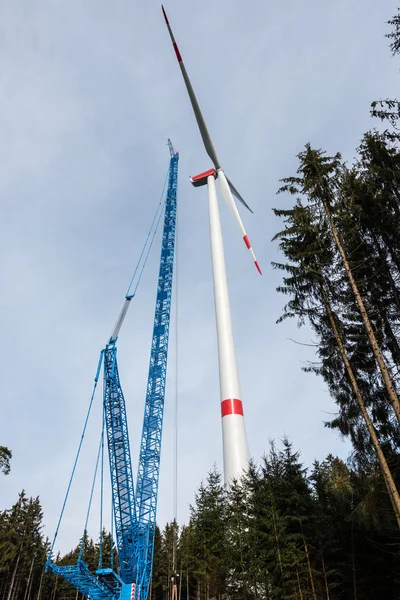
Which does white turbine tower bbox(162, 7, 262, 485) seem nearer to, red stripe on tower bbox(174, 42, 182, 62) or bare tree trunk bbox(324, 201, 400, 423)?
red stripe on tower bbox(174, 42, 182, 62)

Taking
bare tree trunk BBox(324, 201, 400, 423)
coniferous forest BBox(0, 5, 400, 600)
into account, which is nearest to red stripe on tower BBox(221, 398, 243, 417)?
coniferous forest BBox(0, 5, 400, 600)

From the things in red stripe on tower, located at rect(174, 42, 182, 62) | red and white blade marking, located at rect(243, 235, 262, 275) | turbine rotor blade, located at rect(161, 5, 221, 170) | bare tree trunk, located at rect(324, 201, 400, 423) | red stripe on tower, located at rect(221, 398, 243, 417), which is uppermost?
turbine rotor blade, located at rect(161, 5, 221, 170)

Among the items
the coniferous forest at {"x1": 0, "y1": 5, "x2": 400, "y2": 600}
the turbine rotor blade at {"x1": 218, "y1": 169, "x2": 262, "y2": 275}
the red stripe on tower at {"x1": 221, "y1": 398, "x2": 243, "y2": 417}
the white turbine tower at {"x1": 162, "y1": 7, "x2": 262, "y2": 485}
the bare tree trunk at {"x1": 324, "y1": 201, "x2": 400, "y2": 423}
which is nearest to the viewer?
the bare tree trunk at {"x1": 324, "y1": 201, "x2": 400, "y2": 423}

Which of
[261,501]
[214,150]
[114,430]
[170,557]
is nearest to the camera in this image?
[261,501]

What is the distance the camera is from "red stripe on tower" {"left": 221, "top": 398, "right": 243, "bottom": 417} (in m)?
30.0

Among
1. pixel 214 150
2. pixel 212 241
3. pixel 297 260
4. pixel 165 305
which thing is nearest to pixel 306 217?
pixel 297 260

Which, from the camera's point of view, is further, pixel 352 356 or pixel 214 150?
pixel 214 150

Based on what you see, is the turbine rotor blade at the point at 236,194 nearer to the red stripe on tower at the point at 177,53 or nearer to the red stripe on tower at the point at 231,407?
the red stripe on tower at the point at 177,53

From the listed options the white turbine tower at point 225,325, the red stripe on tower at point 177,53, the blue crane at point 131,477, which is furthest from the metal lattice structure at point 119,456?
the red stripe on tower at point 177,53

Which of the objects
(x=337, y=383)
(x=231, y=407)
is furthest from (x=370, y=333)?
(x=231, y=407)

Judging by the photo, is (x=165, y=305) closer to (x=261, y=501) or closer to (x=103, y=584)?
(x=103, y=584)

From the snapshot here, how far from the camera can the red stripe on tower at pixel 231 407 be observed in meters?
30.0

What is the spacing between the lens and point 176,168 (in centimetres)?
6525

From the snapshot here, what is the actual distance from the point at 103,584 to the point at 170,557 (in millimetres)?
28278
